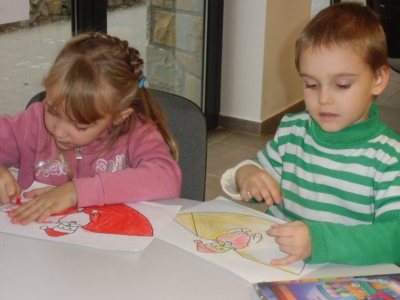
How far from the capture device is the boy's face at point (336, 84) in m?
1.16

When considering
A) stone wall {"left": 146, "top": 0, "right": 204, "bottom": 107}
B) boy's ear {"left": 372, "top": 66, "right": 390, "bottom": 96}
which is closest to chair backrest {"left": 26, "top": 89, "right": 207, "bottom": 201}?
boy's ear {"left": 372, "top": 66, "right": 390, "bottom": 96}

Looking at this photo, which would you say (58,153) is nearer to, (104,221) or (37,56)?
(104,221)

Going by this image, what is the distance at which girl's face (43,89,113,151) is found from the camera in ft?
4.16

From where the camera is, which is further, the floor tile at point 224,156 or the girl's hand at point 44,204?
the floor tile at point 224,156

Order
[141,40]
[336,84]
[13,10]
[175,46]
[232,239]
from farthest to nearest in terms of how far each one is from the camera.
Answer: [175,46], [141,40], [13,10], [336,84], [232,239]

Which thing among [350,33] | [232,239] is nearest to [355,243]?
[232,239]

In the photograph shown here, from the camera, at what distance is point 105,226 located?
108 centimetres

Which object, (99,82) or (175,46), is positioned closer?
(99,82)

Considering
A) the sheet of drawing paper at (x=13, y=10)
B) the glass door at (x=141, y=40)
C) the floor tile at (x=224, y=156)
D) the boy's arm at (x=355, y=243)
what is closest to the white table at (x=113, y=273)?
the boy's arm at (x=355, y=243)

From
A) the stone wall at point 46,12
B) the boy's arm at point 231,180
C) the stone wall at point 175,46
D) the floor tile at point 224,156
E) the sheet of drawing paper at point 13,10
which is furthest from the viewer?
the stone wall at point 175,46

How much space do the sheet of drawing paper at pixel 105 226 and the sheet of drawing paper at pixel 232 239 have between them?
0.03 metres

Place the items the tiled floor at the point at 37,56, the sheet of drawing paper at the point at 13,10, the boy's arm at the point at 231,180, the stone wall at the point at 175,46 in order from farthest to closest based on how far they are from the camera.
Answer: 1. the stone wall at the point at 175,46
2. the tiled floor at the point at 37,56
3. the sheet of drawing paper at the point at 13,10
4. the boy's arm at the point at 231,180

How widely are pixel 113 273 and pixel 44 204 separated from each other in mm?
263

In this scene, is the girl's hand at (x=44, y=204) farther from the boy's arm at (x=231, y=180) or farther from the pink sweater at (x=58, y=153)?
the boy's arm at (x=231, y=180)
